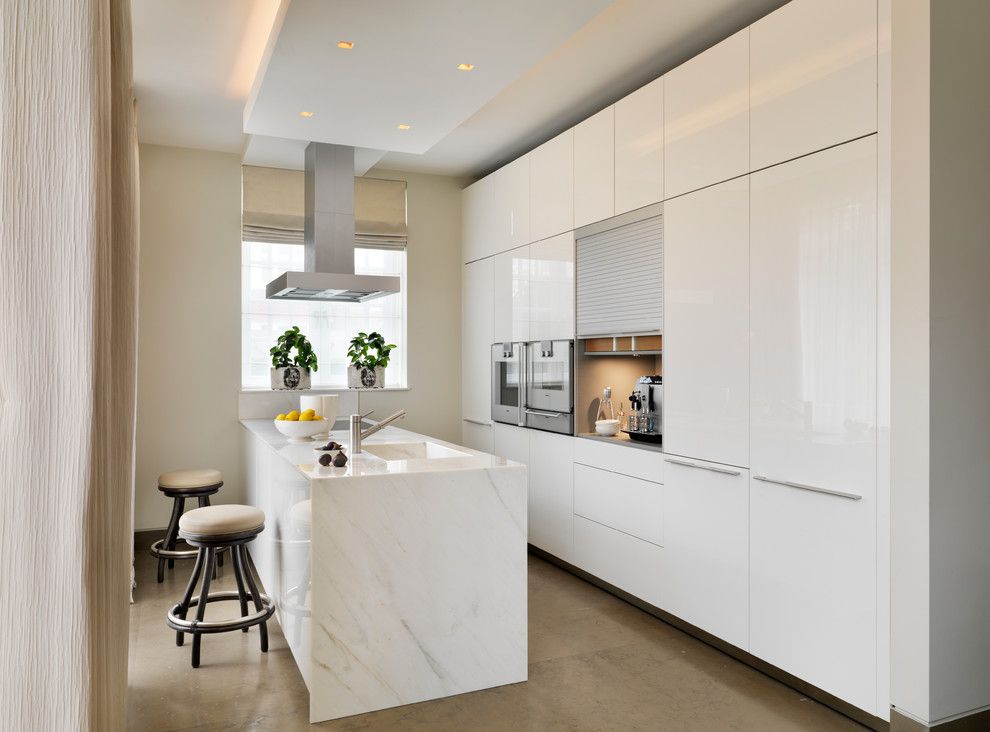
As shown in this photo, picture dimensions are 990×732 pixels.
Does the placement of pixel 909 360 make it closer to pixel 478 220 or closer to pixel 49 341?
pixel 49 341

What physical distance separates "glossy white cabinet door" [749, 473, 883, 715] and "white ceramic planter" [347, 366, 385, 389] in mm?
3296

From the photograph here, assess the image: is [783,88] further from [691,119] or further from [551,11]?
[551,11]

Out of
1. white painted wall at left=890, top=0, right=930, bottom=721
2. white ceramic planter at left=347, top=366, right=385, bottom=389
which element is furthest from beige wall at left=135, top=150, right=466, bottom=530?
white painted wall at left=890, top=0, right=930, bottom=721

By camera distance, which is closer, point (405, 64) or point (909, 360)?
point (909, 360)

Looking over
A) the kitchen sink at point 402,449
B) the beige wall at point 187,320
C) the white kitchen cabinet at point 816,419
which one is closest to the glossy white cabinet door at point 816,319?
the white kitchen cabinet at point 816,419

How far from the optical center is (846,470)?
252 cm

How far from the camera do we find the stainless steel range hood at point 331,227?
176 inches

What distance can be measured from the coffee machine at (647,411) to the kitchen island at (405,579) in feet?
3.59

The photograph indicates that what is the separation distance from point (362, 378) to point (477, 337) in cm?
95

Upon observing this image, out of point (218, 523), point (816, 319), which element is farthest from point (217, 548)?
point (816, 319)

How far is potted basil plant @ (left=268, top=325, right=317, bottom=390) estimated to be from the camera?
5.26 metres

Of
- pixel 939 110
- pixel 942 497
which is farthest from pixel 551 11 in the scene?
pixel 942 497

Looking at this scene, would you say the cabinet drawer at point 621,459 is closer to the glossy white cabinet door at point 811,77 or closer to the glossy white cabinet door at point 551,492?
the glossy white cabinet door at point 551,492

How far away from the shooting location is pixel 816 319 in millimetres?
2646
